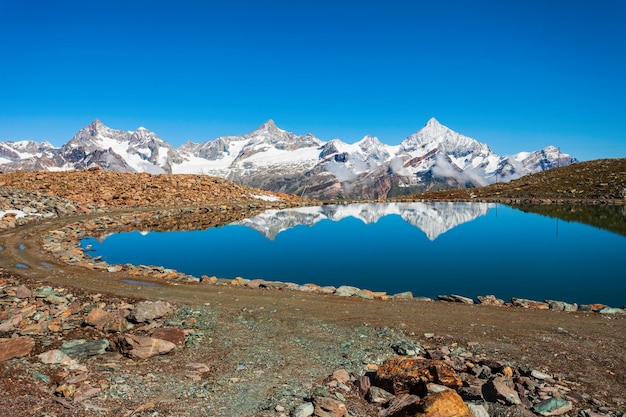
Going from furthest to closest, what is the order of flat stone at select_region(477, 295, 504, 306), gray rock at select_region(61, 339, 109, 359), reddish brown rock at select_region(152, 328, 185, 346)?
flat stone at select_region(477, 295, 504, 306) < reddish brown rock at select_region(152, 328, 185, 346) < gray rock at select_region(61, 339, 109, 359)

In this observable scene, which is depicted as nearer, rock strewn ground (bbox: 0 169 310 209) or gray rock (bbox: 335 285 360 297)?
gray rock (bbox: 335 285 360 297)

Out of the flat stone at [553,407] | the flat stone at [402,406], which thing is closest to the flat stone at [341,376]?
the flat stone at [402,406]

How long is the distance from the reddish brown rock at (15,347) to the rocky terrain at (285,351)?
58mm

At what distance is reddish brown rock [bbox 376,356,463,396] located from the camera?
1431cm

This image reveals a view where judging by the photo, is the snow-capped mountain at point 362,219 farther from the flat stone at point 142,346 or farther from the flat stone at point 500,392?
the flat stone at point 500,392

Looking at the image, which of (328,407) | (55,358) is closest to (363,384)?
(328,407)

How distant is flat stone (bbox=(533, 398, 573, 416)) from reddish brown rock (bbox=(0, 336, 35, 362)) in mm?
17762

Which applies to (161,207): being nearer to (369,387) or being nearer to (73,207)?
(73,207)

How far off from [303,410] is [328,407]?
760 millimetres

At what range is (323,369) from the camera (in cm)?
1606

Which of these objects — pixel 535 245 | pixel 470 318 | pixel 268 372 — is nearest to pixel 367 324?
pixel 470 318

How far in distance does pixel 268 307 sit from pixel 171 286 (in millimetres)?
8384

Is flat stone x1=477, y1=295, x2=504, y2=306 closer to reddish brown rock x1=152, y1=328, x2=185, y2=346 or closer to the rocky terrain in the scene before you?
the rocky terrain

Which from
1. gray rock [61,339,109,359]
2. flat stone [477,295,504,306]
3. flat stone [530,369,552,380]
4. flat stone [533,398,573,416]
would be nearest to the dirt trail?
flat stone [530,369,552,380]
